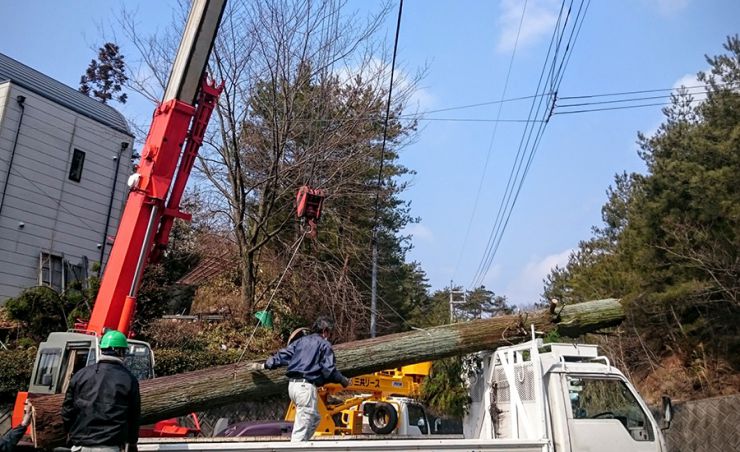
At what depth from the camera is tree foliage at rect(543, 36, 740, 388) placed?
12.6 meters

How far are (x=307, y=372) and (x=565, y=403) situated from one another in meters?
2.73

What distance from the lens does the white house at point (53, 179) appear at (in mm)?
16703

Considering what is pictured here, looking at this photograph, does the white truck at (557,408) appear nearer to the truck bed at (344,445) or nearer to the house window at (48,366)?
the truck bed at (344,445)

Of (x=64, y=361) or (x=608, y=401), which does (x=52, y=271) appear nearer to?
(x=64, y=361)

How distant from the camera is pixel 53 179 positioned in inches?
710

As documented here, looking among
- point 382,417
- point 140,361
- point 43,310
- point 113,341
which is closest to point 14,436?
point 113,341

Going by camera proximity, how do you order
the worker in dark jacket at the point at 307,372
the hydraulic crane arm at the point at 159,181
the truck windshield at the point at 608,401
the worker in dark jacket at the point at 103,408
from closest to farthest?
the worker in dark jacket at the point at 103,408 → the worker in dark jacket at the point at 307,372 → the truck windshield at the point at 608,401 → the hydraulic crane arm at the point at 159,181

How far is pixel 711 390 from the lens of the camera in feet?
49.7

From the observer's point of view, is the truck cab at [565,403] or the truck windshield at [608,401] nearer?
the truck cab at [565,403]

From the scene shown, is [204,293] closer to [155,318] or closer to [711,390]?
[155,318]

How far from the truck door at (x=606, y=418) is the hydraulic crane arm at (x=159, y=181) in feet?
19.2

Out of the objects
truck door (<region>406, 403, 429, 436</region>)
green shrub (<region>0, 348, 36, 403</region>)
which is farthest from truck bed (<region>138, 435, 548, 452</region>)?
green shrub (<region>0, 348, 36, 403</region>)

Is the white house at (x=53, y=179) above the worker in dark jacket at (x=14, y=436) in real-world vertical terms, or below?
above

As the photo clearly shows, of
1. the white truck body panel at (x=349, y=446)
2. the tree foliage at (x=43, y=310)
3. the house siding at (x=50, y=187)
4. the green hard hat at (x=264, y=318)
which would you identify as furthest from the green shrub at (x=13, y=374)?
the white truck body panel at (x=349, y=446)
